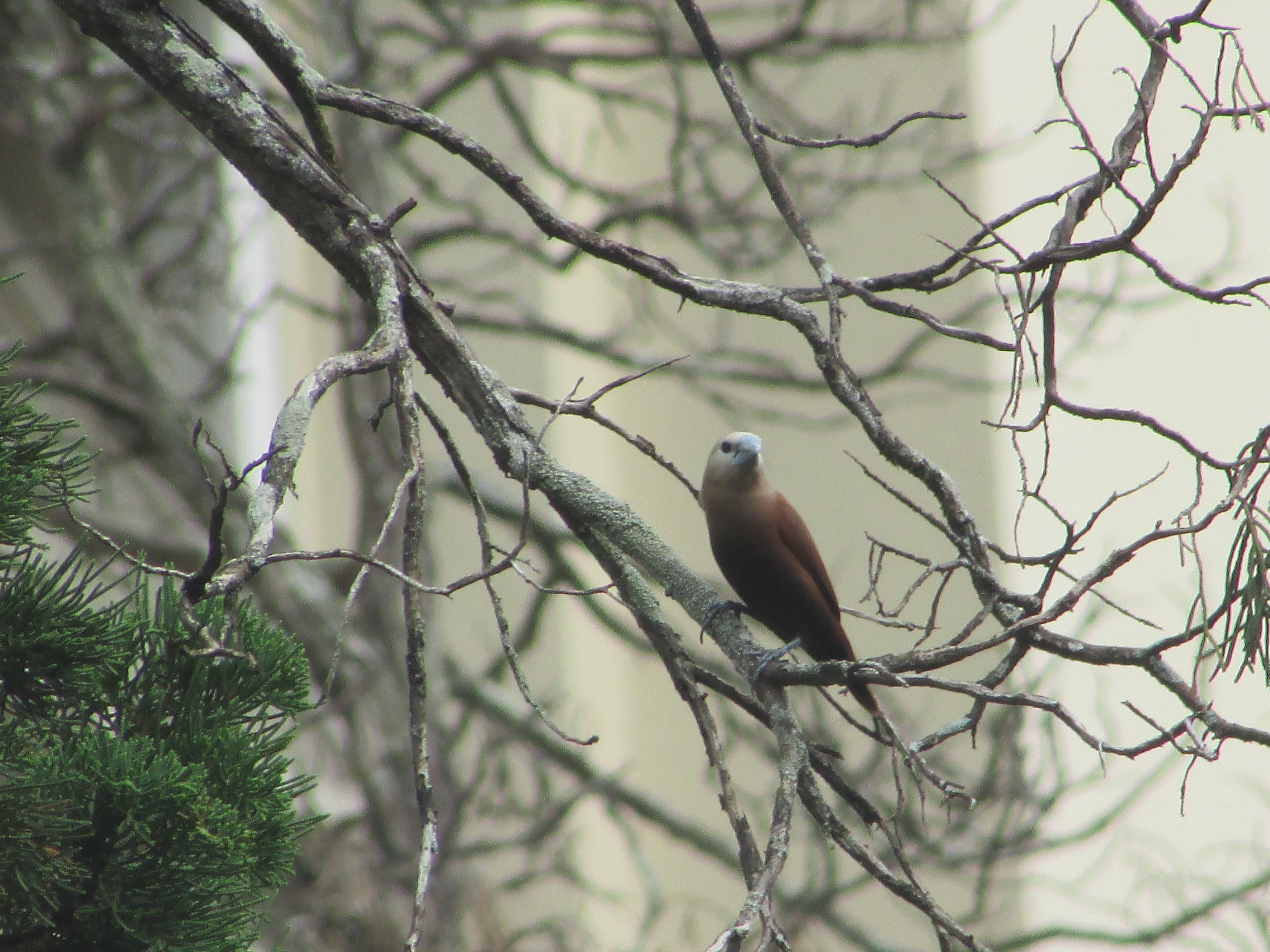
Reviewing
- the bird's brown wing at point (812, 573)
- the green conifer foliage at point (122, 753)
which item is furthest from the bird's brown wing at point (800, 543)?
the green conifer foliage at point (122, 753)

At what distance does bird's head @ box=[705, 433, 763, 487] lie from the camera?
2842 mm

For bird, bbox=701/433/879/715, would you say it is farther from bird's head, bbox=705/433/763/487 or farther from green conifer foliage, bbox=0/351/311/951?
green conifer foliage, bbox=0/351/311/951

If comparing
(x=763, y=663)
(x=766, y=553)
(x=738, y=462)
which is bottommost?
(x=763, y=663)

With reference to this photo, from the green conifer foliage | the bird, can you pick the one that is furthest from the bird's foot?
the bird

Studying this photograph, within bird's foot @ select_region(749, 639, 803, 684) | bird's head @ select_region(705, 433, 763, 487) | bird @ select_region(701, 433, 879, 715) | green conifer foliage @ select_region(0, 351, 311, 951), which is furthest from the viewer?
bird's head @ select_region(705, 433, 763, 487)

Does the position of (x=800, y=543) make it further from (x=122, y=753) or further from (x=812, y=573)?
(x=122, y=753)

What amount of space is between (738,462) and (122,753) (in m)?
1.79

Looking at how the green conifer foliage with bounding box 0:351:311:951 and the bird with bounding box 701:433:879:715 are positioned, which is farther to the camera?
the bird with bounding box 701:433:879:715

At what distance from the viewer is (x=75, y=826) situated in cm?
121

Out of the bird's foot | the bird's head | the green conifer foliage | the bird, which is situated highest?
the bird's head

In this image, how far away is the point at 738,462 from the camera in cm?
284

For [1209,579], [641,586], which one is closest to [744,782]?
[1209,579]

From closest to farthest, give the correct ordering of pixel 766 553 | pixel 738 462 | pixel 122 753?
1. pixel 122 753
2. pixel 766 553
3. pixel 738 462

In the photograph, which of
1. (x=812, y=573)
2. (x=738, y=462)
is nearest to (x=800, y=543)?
(x=812, y=573)
